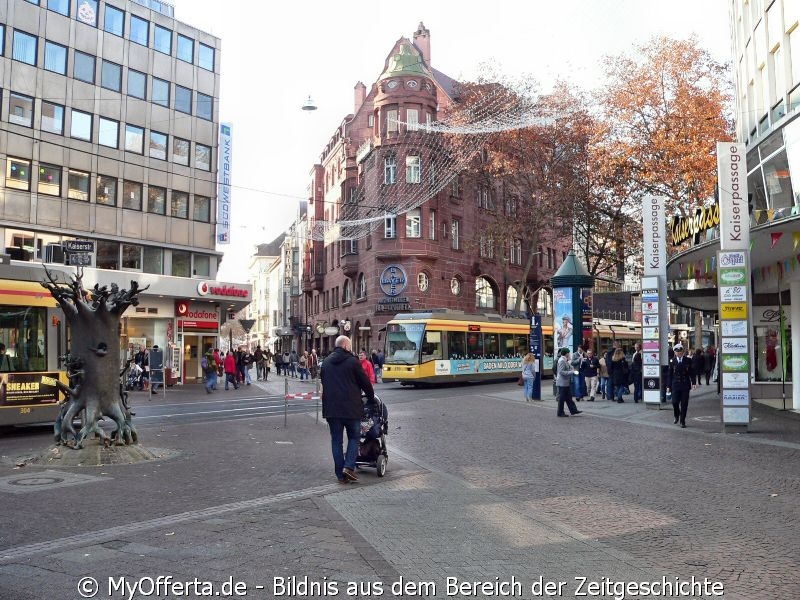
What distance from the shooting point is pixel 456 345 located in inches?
1363

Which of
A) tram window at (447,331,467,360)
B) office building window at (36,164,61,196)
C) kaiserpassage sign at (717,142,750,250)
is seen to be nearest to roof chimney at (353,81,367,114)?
office building window at (36,164,61,196)

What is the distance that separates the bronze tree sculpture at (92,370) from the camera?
11.4m

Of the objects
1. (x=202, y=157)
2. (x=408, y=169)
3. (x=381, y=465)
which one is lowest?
(x=381, y=465)

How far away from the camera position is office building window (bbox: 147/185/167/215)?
3728cm

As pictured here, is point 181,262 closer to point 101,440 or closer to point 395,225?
point 395,225

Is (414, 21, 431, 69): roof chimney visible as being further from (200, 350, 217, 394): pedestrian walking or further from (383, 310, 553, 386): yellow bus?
(200, 350, 217, 394): pedestrian walking

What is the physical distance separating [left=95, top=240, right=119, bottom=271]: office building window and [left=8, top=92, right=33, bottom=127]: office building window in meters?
5.91

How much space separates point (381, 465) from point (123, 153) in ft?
99.5

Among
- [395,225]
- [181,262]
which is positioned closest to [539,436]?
[181,262]

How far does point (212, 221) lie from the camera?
4034 cm

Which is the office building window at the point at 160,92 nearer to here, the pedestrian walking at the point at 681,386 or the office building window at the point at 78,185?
the office building window at the point at 78,185

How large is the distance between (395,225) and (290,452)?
1458 inches

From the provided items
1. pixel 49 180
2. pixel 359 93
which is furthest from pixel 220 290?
pixel 359 93

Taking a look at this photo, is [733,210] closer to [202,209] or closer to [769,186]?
[769,186]
